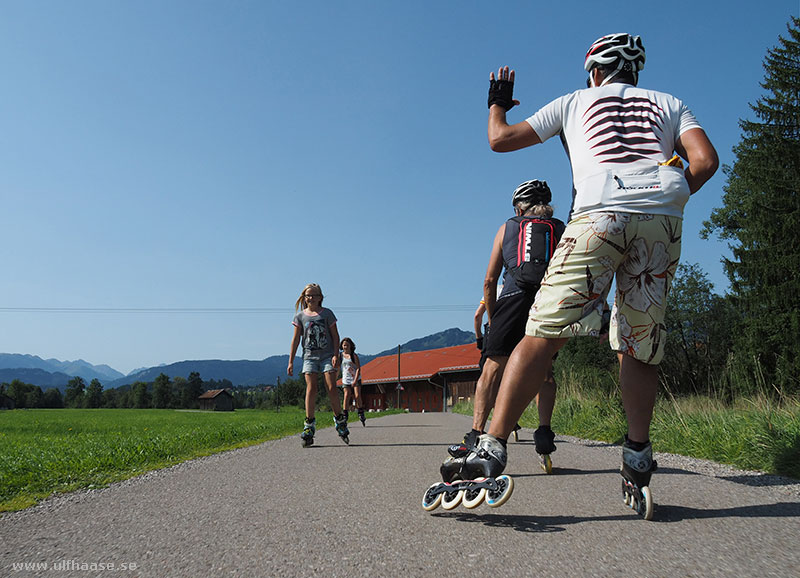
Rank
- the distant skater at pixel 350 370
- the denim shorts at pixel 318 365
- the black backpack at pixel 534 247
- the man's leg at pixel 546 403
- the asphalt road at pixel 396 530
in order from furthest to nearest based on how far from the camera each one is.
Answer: the distant skater at pixel 350 370 < the denim shorts at pixel 318 365 < the man's leg at pixel 546 403 < the black backpack at pixel 534 247 < the asphalt road at pixel 396 530

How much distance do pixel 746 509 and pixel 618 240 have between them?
131cm

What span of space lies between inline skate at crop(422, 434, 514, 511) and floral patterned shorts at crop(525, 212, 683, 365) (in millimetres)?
518

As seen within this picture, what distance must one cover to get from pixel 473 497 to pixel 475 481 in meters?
0.06

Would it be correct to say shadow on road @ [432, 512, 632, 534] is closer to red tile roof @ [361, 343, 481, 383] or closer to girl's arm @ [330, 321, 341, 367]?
girl's arm @ [330, 321, 341, 367]

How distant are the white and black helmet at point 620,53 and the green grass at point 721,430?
2.54 m

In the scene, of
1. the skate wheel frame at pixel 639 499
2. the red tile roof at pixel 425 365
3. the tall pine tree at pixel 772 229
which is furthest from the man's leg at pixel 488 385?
the red tile roof at pixel 425 365

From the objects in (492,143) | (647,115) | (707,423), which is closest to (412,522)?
(492,143)

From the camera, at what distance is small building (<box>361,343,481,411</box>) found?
1711 inches

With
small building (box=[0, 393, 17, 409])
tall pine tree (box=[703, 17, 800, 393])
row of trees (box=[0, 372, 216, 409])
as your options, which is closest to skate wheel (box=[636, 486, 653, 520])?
tall pine tree (box=[703, 17, 800, 393])

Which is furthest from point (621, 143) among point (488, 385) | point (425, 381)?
point (425, 381)

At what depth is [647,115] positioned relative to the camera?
2418mm

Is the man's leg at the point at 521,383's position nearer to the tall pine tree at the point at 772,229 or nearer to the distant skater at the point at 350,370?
the distant skater at the point at 350,370

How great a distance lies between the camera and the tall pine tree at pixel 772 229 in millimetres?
20625

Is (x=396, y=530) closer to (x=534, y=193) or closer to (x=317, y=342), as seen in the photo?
(x=534, y=193)
